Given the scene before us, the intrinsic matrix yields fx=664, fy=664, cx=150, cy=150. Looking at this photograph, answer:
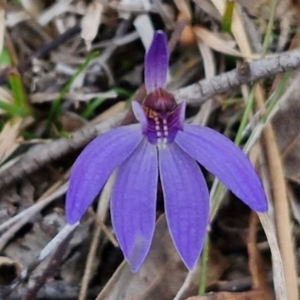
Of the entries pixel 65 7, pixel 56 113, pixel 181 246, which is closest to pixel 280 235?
pixel 181 246

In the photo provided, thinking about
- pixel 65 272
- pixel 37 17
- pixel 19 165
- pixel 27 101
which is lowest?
pixel 65 272

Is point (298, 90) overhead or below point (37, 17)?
below

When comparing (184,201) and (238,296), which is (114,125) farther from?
(238,296)

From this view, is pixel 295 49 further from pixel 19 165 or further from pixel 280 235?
pixel 19 165

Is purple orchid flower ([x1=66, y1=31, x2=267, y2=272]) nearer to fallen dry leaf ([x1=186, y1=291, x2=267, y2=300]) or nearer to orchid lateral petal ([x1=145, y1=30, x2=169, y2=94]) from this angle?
orchid lateral petal ([x1=145, y1=30, x2=169, y2=94])

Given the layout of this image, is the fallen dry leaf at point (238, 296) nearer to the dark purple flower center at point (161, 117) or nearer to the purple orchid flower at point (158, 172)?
the purple orchid flower at point (158, 172)

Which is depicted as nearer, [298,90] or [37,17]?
[298,90]
